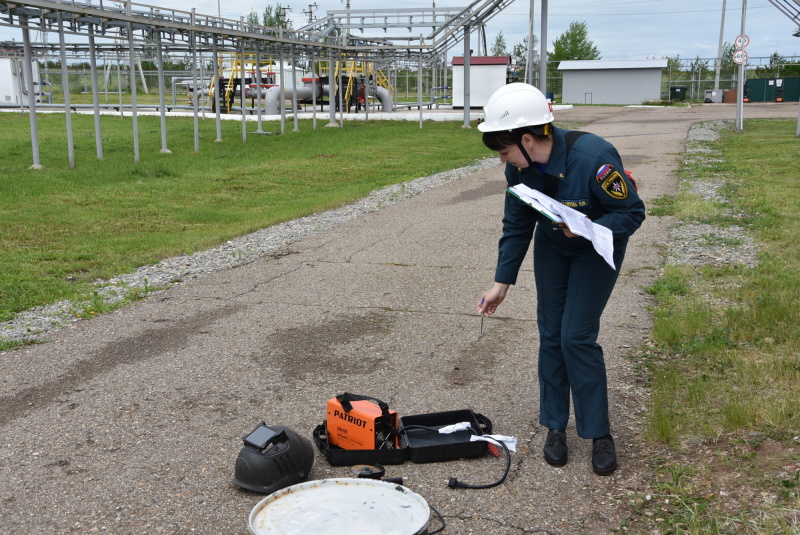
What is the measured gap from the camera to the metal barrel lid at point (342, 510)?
3.48 m

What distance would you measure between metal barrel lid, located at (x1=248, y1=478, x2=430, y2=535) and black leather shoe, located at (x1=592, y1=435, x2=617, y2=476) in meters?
0.96

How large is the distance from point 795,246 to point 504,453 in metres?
6.44

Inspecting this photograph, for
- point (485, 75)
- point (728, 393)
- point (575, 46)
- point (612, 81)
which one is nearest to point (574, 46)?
point (575, 46)

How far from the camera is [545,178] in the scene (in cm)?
384

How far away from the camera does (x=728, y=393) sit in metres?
4.90

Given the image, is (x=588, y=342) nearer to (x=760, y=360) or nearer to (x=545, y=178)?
(x=545, y=178)

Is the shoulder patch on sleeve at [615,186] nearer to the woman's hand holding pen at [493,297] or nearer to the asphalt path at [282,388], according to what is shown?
the woman's hand holding pen at [493,297]

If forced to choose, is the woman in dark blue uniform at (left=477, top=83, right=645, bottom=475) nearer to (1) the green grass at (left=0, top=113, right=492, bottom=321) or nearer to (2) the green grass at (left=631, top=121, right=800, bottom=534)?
(2) the green grass at (left=631, top=121, right=800, bottom=534)

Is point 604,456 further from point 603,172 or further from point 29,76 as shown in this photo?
point 29,76

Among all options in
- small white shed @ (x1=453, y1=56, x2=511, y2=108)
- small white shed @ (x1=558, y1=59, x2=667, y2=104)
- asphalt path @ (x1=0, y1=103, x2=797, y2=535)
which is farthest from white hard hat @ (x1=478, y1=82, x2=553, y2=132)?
small white shed @ (x1=558, y1=59, x2=667, y2=104)

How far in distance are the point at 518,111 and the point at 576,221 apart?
22.7 inches

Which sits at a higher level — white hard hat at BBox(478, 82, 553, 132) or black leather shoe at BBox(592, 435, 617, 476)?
white hard hat at BBox(478, 82, 553, 132)

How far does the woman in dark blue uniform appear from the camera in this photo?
3.74 metres

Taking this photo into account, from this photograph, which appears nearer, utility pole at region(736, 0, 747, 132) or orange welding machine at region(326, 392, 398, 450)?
orange welding machine at region(326, 392, 398, 450)
